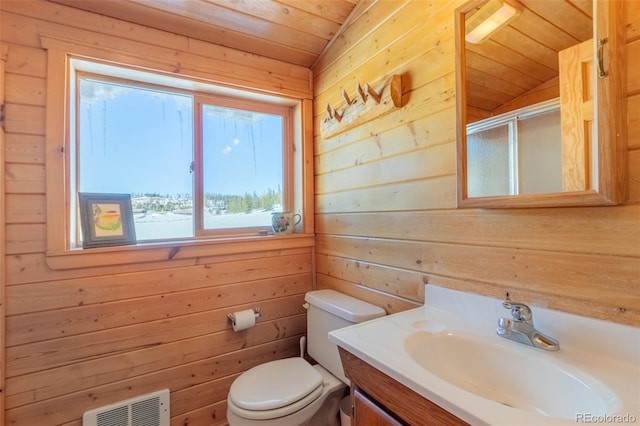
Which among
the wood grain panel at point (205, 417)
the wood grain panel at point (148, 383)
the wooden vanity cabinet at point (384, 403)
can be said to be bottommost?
the wood grain panel at point (205, 417)

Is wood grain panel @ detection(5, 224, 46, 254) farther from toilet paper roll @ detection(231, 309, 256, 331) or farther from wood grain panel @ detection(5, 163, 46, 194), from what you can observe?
toilet paper roll @ detection(231, 309, 256, 331)

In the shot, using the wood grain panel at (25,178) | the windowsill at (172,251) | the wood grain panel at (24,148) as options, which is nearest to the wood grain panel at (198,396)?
the windowsill at (172,251)

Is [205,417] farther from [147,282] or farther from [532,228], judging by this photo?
[532,228]

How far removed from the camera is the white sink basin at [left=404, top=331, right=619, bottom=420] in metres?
0.71

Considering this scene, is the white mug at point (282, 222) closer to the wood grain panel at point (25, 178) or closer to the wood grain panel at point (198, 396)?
the wood grain panel at point (198, 396)

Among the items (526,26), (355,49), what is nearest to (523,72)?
(526,26)

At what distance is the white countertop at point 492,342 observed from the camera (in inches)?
23.9

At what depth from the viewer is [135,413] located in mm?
1524

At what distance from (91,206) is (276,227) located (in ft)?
3.12

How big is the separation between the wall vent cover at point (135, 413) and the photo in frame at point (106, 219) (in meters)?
0.76

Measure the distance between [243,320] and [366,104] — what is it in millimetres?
1306

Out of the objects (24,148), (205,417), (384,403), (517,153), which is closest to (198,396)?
(205,417)

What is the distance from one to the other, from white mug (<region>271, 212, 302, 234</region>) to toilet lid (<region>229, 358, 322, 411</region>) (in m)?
0.76

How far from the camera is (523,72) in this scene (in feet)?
3.14
